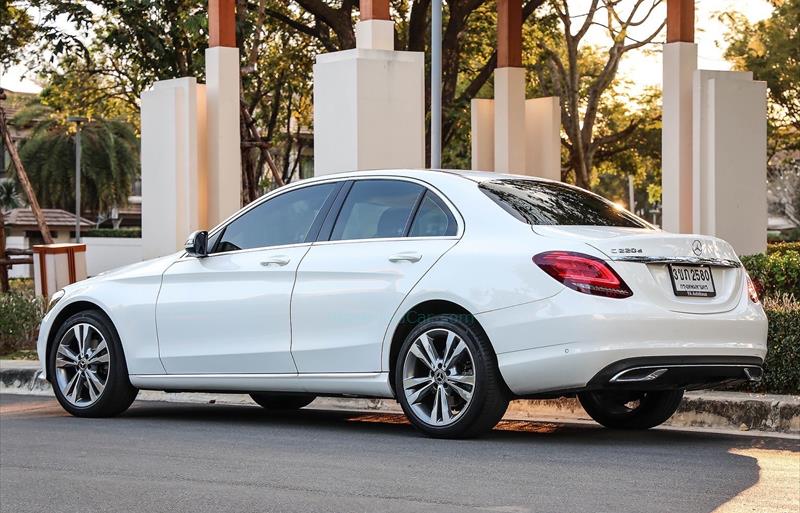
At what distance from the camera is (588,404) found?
30.1 ft

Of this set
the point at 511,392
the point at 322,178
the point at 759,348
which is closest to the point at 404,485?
the point at 511,392

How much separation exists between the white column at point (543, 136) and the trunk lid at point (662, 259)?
1231 centimetres

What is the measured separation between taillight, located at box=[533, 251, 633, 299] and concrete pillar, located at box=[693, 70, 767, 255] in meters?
8.11

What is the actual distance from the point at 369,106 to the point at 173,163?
3.83 meters

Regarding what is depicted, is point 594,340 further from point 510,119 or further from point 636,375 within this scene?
point 510,119

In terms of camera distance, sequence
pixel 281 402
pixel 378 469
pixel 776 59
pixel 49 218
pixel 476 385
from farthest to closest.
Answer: pixel 49 218 < pixel 776 59 < pixel 281 402 < pixel 476 385 < pixel 378 469

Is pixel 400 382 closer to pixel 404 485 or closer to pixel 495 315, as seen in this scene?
pixel 495 315

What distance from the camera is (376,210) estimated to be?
883 centimetres

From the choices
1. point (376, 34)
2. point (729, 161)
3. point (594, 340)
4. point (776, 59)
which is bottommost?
point (594, 340)

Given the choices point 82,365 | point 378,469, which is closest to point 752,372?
point 378,469

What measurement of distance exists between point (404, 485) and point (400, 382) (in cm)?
158

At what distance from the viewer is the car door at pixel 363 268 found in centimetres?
834

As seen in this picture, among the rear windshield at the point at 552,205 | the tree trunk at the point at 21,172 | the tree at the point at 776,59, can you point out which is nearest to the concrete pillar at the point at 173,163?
the tree trunk at the point at 21,172

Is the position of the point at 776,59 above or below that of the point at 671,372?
above
